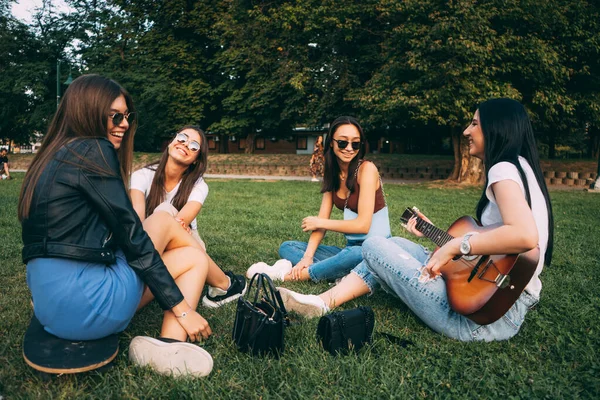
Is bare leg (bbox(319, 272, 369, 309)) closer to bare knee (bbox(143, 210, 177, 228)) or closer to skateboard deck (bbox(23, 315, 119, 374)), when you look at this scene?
bare knee (bbox(143, 210, 177, 228))

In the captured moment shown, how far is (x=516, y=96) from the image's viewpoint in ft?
54.1

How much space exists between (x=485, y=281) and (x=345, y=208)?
202 centimetres

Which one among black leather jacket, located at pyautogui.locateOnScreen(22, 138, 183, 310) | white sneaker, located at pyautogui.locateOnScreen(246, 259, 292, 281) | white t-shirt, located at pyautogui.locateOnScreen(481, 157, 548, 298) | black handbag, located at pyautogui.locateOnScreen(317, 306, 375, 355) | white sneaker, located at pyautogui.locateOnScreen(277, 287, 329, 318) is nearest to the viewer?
black leather jacket, located at pyautogui.locateOnScreen(22, 138, 183, 310)

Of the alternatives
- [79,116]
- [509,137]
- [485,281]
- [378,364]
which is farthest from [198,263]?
[509,137]

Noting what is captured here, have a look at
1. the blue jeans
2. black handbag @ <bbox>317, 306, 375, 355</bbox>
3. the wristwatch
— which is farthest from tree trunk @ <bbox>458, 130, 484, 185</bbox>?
the wristwatch

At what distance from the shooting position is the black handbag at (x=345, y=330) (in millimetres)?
2783

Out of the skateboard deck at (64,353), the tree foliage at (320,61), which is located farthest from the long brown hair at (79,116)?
the tree foliage at (320,61)

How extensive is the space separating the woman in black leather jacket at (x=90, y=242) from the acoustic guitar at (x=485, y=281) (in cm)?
148

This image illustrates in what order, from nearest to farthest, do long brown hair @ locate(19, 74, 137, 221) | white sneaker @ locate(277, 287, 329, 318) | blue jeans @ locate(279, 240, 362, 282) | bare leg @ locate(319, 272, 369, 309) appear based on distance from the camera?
long brown hair @ locate(19, 74, 137, 221) → white sneaker @ locate(277, 287, 329, 318) → bare leg @ locate(319, 272, 369, 309) → blue jeans @ locate(279, 240, 362, 282)

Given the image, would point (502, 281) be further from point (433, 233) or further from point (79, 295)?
point (79, 295)

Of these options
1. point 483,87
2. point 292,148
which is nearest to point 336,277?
point 483,87

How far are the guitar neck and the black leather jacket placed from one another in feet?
6.22

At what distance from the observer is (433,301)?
9.64 ft

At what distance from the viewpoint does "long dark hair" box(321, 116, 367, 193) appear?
4359 millimetres
